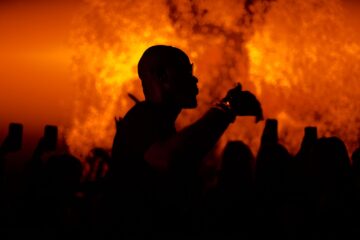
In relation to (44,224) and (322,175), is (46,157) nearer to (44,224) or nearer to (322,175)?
(44,224)

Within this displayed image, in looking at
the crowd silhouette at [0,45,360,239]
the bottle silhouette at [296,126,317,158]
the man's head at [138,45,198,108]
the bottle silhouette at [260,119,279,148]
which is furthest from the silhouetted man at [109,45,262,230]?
the bottle silhouette at [260,119,279,148]

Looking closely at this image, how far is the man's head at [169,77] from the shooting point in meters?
2.32

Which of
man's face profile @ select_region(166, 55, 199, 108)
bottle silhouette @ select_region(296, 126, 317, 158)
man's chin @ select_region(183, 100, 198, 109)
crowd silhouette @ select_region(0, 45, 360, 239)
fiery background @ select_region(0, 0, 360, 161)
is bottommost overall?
crowd silhouette @ select_region(0, 45, 360, 239)

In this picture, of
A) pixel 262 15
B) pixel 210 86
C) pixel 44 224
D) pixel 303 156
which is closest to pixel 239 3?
pixel 262 15

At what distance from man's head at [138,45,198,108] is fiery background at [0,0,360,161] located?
435 centimetres

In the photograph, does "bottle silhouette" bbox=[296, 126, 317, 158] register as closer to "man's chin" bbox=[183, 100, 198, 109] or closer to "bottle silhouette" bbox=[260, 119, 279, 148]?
"bottle silhouette" bbox=[260, 119, 279, 148]

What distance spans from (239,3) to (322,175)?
2.77 metres

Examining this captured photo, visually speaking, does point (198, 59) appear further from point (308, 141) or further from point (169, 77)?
point (169, 77)

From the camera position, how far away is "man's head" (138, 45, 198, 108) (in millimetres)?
2316

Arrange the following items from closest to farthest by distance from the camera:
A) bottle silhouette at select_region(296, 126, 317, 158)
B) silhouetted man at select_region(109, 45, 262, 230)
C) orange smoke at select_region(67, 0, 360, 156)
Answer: silhouetted man at select_region(109, 45, 262, 230) < bottle silhouette at select_region(296, 126, 317, 158) < orange smoke at select_region(67, 0, 360, 156)

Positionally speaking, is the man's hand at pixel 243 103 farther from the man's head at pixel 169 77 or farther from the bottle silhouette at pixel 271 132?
the bottle silhouette at pixel 271 132

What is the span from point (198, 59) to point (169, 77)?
457 cm

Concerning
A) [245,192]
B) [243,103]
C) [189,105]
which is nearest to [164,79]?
[189,105]

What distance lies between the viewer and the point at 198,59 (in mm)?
6848
